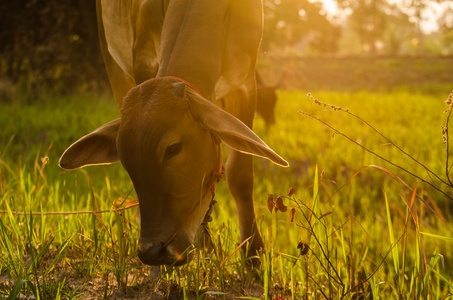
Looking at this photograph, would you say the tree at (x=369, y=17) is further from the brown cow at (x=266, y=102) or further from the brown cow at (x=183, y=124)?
the brown cow at (x=183, y=124)

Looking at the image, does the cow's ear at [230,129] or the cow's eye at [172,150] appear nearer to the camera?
the cow's ear at [230,129]

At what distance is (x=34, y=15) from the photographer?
8.88 metres

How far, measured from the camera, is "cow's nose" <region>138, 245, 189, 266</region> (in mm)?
1649

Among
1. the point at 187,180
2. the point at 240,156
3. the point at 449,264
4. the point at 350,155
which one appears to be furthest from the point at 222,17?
the point at 350,155

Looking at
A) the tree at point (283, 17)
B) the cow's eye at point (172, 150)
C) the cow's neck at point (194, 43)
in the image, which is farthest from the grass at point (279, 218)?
the tree at point (283, 17)

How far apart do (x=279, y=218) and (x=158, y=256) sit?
2068 mm

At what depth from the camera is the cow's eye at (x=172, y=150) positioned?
173cm

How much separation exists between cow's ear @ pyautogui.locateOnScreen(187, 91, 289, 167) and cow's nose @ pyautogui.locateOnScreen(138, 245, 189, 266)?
0.42 meters

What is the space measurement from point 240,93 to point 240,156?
0.35 metres

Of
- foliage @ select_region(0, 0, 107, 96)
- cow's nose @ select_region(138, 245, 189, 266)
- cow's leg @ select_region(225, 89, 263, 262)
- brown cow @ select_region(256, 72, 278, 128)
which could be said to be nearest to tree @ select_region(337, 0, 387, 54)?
foliage @ select_region(0, 0, 107, 96)

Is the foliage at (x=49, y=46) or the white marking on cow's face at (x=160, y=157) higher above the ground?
the foliage at (x=49, y=46)

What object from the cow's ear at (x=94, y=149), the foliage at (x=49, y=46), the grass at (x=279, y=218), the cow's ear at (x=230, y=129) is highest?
the foliage at (x=49, y=46)

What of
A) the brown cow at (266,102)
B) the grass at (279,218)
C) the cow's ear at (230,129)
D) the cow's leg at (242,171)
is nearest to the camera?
the cow's ear at (230,129)

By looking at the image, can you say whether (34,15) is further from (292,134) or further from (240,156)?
(240,156)
